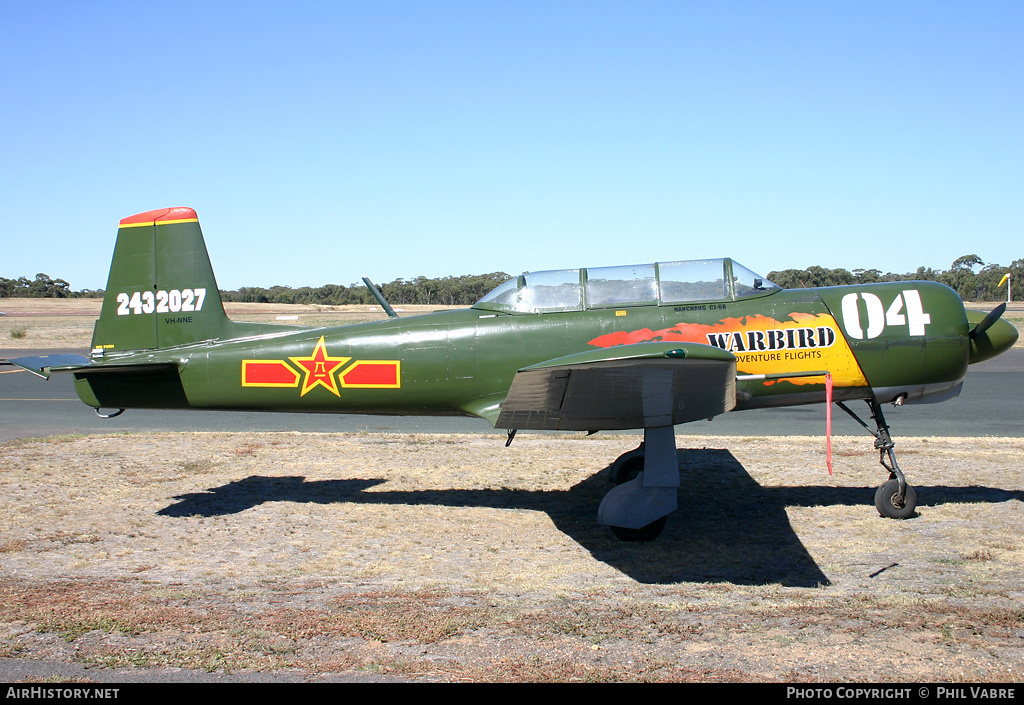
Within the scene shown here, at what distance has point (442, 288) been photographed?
83.1 metres

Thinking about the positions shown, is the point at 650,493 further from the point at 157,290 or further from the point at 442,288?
the point at 442,288

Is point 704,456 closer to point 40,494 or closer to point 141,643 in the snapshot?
point 141,643

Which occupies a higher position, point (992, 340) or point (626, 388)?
point (992, 340)

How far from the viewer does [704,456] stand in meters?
10.2

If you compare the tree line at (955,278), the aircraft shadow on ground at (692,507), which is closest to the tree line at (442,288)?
the tree line at (955,278)

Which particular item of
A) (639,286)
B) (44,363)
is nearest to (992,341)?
(639,286)

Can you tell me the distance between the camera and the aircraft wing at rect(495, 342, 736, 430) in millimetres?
5379

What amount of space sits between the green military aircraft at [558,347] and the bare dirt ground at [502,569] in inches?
38.0

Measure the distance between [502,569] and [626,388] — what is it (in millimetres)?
1802

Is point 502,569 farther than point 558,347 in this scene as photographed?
No

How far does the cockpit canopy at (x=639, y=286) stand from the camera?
7215 millimetres

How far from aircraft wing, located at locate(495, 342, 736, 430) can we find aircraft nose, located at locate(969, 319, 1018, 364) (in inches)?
110

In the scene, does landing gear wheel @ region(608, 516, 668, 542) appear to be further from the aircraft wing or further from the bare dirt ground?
the aircraft wing
